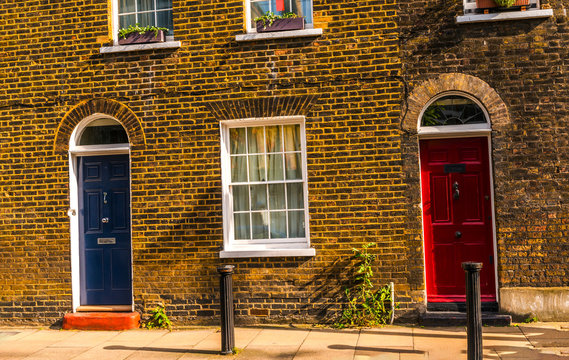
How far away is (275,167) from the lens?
324 inches

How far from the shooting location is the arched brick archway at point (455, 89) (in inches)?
299

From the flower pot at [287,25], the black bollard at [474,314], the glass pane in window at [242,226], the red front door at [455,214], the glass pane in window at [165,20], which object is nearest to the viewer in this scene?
the black bollard at [474,314]

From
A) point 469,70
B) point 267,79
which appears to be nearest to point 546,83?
point 469,70

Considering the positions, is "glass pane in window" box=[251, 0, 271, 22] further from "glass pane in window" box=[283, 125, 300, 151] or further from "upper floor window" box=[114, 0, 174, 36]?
"glass pane in window" box=[283, 125, 300, 151]

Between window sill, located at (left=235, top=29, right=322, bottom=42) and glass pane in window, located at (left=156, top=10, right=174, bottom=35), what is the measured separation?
1061 mm

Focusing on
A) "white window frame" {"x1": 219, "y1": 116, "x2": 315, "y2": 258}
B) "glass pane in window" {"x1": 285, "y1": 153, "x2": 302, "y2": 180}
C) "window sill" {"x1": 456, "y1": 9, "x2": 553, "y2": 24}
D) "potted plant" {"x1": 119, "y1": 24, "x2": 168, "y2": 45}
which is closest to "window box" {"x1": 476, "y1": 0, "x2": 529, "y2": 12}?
"window sill" {"x1": 456, "y1": 9, "x2": 553, "y2": 24}

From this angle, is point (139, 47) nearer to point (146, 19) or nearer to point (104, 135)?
point (146, 19)

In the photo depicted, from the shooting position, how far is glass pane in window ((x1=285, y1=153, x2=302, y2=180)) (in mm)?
8180

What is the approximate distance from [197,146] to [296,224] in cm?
171

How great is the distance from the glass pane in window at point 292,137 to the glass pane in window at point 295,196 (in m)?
0.50

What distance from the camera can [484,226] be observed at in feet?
→ 25.5

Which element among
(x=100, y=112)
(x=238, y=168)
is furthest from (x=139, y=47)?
(x=238, y=168)

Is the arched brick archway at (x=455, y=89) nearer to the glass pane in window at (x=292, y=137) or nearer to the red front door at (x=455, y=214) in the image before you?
the red front door at (x=455, y=214)

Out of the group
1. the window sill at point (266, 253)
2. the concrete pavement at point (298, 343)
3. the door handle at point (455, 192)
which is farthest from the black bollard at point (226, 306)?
the door handle at point (455, 192)
